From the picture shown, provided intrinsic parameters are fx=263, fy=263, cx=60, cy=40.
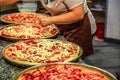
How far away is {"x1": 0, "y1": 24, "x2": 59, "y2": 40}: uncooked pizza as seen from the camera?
3.07m

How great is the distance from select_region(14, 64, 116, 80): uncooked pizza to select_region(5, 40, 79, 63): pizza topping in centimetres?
17

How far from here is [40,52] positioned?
2.52 meters

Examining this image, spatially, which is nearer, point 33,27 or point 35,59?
point 35,59

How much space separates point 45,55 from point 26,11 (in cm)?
218

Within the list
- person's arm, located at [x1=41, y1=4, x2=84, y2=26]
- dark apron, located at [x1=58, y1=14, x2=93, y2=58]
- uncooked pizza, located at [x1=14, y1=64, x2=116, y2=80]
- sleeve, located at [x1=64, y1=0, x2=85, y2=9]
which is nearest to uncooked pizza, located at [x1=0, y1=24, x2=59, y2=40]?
dark apron, located at [x1=58, y1=14, x2=93, y2=58]

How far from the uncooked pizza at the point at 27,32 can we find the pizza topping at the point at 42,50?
25 centimetres

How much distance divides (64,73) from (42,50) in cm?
58

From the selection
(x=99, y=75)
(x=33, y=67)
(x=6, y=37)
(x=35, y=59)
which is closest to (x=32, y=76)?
(x=33, y=67)

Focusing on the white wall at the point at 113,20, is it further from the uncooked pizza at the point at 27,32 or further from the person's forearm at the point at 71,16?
the person's forearm at the point at 71,16

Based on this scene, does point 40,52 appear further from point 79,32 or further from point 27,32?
point 79,32

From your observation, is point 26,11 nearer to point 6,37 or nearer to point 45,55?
point 6,37

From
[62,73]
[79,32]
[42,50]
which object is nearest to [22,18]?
[79,32]

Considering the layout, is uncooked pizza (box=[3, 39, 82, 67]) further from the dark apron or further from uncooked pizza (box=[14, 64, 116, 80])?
the dark apron

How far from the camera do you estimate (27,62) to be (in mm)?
2219
